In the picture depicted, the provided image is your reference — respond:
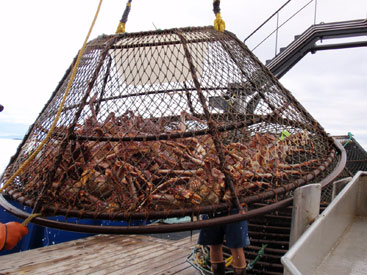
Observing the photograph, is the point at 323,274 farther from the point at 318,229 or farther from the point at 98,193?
the point at 98,193

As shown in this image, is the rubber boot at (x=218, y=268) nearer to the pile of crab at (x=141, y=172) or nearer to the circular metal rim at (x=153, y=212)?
the pile of crab at (x=141, y=172)

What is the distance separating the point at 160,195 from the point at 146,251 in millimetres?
3320

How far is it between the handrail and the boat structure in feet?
20.8

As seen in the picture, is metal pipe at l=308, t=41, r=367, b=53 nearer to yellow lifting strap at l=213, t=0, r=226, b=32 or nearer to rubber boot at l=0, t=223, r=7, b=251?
yellow lifting strap at l=213, t=0, r=226, b=32

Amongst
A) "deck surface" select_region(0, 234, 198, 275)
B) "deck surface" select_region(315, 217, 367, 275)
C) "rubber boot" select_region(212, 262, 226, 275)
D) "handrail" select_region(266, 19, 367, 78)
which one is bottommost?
"deck surface" select_region(0, 234, 198, 275)

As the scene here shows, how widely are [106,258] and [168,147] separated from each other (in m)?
2.99

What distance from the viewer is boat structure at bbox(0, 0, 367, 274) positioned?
1530 mm

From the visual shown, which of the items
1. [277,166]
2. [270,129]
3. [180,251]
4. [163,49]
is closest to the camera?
[277,166]

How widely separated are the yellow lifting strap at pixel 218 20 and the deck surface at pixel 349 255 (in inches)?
65.7

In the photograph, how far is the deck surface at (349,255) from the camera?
170 cm

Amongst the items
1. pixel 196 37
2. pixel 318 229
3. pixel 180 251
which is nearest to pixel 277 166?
pixel 318 229

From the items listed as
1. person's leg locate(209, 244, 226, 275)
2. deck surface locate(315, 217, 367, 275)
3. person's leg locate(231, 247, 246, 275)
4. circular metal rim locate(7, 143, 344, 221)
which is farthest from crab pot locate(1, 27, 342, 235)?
person's leg locate(209, 244, 226, 275)

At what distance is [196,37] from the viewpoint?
6.81 ft

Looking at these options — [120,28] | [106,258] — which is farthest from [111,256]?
[120,28]
